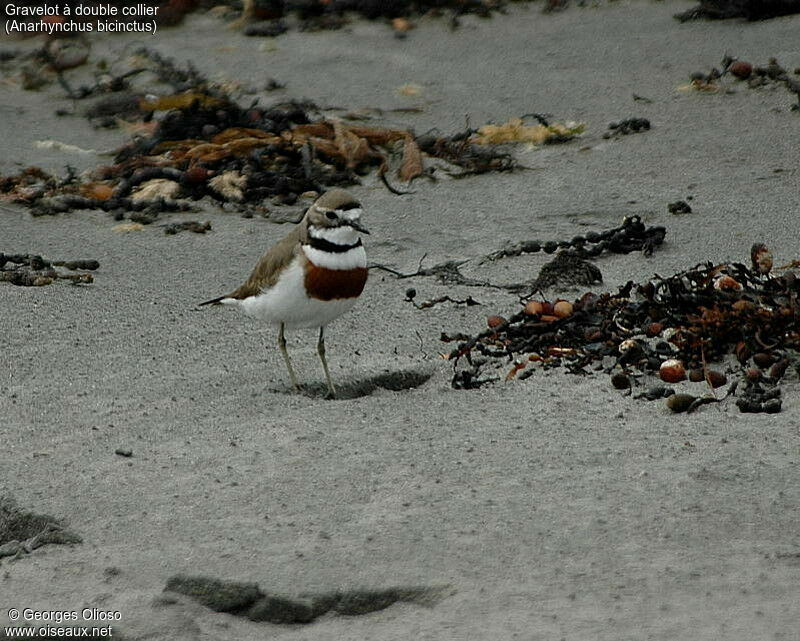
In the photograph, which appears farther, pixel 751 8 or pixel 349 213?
pixel 751 8

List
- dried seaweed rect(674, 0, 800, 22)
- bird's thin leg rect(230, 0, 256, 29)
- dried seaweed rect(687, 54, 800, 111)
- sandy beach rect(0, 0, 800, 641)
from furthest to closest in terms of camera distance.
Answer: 1. bird's thin leg rect(230, 0, 256, 29)
2. dried seaweed rect(674, 0, 800, 22)
3. dried seaweed rect(687, 54, 800, 111)
4. sandy beach rect(0, 0, 800, 641)

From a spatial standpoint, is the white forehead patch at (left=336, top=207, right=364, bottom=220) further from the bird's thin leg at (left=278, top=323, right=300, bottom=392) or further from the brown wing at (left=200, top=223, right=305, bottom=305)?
the bird's thin leg at (left=278, top=323, right=300, bottom=392)

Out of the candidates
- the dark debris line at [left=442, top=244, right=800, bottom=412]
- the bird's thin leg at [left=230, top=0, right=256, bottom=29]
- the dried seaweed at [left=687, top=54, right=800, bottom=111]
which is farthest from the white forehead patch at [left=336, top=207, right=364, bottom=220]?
the bird's thin leg at [left=230, top=0, right=256, bottom=29]

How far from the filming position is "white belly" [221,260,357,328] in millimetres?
4727

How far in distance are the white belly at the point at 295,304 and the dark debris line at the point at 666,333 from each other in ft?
1.48

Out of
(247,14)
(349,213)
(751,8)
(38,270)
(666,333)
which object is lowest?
(38,270)

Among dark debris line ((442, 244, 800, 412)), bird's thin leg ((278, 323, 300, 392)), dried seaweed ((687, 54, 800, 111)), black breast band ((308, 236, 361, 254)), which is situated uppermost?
dried seaweed ((687, 54, 800, 111))

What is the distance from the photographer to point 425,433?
13.5ft

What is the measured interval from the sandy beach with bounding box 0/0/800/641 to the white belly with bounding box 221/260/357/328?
0.21 m

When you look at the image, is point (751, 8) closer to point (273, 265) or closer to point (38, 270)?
point (273, 265)

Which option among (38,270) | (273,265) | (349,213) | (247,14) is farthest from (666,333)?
(247,14)

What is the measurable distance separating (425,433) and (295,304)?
0.89 meters

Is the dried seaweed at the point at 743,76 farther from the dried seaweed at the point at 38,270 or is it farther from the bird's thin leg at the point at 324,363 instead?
the dried seaweed at the point at 38,270

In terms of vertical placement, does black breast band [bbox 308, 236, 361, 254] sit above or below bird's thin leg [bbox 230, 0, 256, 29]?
below
